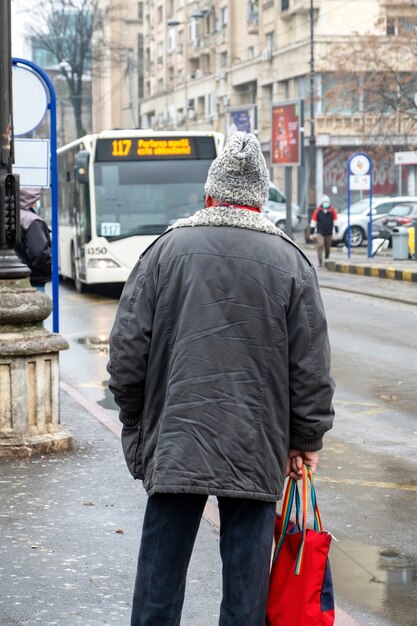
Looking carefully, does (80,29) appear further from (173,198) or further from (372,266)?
(173,198)

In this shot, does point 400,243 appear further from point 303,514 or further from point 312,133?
point 303,514

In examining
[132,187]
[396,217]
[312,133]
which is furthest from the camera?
[312,133]

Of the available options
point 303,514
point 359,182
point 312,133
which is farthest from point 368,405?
point 312,133

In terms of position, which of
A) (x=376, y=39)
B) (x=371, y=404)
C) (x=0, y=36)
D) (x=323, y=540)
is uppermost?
(x=376, y=39)

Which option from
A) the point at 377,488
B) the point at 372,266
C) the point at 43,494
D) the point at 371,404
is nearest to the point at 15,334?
the point at 43,494

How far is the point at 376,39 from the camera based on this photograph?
46219 mm

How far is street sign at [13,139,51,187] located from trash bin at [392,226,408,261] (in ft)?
72.2

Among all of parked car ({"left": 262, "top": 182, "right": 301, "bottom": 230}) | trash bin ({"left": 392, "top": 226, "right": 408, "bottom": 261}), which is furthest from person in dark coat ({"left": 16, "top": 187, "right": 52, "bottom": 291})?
parked car ({"left": 262, "top": 182, "right": 301, "bottom": 230})

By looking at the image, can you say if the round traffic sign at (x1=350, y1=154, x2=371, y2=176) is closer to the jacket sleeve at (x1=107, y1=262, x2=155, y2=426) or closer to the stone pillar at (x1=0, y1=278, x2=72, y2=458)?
the stone pillar at (x1=0, y1=278, x2=72, y2=458)

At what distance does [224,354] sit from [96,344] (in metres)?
11.4

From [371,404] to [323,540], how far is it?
6.64 metres

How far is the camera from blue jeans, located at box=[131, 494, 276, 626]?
3469 mm

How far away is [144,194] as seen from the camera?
69.9ft

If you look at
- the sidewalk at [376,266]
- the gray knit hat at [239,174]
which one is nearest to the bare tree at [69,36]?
the sidewalk at [376,266]
